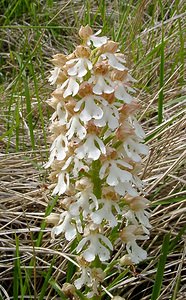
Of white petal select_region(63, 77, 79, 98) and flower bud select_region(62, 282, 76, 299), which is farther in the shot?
flower bud select_region(62, 282, 76, 299)

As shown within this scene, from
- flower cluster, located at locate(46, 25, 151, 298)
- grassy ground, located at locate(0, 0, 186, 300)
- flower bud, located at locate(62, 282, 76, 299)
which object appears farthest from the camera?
grassy ground, located at locate(0, 0, 186, 300)

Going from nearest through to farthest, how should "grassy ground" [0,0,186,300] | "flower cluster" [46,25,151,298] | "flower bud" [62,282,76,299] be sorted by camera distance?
"flower cluster" [46,25,151,298] < "flower bud" [62,282,76,299] < "grassy ground" [0,0,186,300]

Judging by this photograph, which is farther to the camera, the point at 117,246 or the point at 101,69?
the point at 117,246

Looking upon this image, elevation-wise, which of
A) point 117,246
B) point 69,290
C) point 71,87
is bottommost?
point 117,246

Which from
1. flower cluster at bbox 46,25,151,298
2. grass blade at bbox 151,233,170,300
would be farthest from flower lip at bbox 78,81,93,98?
grass blade at bbox 151,233,170,300

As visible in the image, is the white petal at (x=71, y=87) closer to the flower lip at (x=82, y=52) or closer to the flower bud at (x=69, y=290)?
the flower lip at (x=82, y=52)

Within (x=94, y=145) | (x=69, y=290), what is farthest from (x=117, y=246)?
(x=94, y=145)

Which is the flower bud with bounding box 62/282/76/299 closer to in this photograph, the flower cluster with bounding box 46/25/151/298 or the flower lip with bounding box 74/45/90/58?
the flower cluster with bounding box 46/25/151/298

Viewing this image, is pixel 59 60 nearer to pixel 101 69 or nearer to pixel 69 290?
pixel 101 69

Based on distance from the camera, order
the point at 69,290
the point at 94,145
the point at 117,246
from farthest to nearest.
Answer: the point at 117,246, the point at 69,290, the point at 94,145
